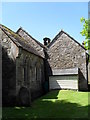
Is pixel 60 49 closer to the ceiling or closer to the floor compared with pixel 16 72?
closer to the ceiling

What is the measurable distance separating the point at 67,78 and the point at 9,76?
39.6 ft

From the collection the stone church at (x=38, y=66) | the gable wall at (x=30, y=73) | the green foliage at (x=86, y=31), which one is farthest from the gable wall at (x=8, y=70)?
the green foliage at (x=86, y=31)

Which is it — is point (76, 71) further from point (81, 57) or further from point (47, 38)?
point (47, 38)

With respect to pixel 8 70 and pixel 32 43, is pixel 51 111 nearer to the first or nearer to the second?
pixel 8 70

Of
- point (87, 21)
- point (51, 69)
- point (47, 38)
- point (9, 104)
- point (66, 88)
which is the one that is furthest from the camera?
point (47, 38)

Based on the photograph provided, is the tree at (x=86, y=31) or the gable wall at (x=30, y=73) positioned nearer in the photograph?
the gable wall at (x=30, y=73)

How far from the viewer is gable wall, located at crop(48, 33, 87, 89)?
2778cm

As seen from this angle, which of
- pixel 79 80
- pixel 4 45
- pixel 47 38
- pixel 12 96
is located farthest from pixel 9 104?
pixel 47 38

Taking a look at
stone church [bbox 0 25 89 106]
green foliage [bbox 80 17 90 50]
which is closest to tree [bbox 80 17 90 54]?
green foliage [bbox 80 17 90 50]

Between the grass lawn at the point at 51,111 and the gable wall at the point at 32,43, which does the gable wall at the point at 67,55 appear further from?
the grass lawn at the point at 51,111

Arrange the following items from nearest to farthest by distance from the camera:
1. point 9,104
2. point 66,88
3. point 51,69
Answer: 1. point 9,104
2. point 66,88
3. point 51,69

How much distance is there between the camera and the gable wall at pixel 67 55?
27.8m

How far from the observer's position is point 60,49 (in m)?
29.3

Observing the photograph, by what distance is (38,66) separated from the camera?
81.0 ft
